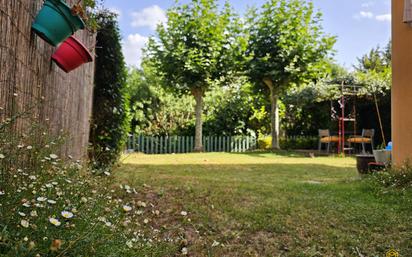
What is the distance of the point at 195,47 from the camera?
37.9ft

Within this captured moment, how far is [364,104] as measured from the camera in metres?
12.9

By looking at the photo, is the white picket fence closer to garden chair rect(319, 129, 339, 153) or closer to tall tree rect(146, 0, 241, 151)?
tall tree rect(146, 0, 241, 151)

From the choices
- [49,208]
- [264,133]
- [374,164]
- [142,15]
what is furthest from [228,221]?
[142,15]

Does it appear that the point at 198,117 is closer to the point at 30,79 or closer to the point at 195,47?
the point at 195,47

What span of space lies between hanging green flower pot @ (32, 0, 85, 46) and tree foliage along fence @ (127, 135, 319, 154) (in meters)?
10.1

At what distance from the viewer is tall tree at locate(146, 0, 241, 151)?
11.5 metres

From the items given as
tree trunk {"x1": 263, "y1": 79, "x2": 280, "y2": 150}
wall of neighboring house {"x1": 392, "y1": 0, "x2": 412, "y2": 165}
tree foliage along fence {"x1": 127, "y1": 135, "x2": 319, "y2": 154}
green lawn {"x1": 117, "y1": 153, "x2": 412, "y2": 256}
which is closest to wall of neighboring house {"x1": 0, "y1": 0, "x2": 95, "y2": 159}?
green lawn {"x1": 117, "y1": 153, "x2": 412, "y2": 256}

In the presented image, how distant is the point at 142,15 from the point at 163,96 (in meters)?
8.09

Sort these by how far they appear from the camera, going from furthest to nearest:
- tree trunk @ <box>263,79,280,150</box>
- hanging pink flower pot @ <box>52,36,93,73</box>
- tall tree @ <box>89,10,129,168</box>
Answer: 1. tree trunk @ <box>263,79,280,150</box>
2. tall tree @ <box>89,10,129,168</box>
3. hanging pink flower pot @ <box>52,36,93,73</box>

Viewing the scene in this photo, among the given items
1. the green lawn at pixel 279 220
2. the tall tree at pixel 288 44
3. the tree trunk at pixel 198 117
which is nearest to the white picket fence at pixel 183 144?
the tree trunk at pixel 198 117

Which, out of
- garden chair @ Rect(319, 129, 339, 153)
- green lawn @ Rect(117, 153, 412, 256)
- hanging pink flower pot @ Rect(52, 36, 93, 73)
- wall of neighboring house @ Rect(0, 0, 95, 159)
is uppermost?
hanging pink flower pot @ Rect(52, 36, 93, 73)

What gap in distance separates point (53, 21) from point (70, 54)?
620 mm

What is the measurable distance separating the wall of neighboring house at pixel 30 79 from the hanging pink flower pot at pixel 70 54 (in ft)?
0.22

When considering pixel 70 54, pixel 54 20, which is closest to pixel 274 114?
pixel 70 54
